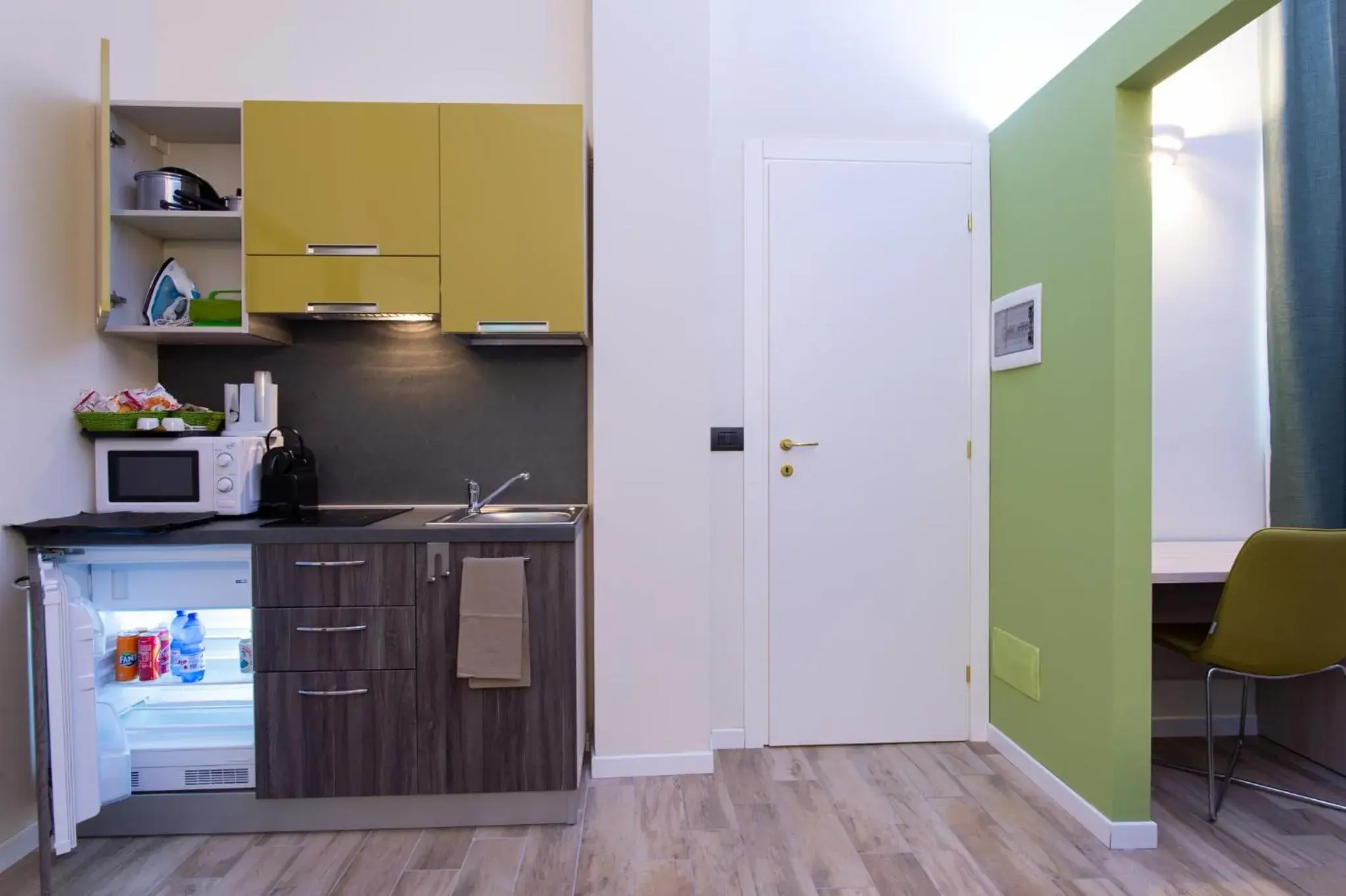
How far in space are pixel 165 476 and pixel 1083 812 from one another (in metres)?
3.05

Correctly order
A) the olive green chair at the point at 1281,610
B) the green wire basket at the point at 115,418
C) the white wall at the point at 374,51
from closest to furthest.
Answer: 1. the olive green chair at the point at 1281,610
2. the green wire basket at the point at 115,418
3. the white wall at the point at 374,51

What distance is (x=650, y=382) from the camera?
8.12ft

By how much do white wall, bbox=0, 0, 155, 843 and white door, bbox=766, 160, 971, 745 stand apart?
233 centimetres

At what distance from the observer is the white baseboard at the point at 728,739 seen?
2682 millimetres

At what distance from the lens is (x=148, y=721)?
217 cm

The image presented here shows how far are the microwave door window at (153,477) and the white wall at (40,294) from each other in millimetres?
136

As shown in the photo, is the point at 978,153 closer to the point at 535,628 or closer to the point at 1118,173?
the point at 1118,173

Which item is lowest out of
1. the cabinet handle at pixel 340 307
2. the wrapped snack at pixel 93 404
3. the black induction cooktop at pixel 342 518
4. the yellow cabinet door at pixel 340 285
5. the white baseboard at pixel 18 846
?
the white baseboard at pixel 18 846

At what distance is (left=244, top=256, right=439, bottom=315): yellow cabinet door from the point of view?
→ 2.29 m

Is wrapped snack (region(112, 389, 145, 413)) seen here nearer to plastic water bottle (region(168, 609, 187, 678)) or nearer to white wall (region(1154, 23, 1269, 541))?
plastic water bottle (region(168, 609, 187, 678))

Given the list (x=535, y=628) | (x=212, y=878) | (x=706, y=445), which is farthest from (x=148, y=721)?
(x=706, y=445)

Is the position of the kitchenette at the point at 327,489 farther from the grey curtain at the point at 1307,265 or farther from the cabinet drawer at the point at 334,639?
the grey curtain at the point at 1307,265

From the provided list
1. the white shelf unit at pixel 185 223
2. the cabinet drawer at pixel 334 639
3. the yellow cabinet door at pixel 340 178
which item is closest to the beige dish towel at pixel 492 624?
the cabinet drawer at pixel 334 639

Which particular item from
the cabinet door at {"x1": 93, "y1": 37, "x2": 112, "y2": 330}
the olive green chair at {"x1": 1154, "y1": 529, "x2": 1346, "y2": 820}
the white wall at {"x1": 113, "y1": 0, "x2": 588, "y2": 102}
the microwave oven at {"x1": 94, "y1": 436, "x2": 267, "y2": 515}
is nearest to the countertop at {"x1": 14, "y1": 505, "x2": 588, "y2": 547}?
the microwave oven at {"x1": 94, "y1": 436, "x2": 267, "y2": 515}
